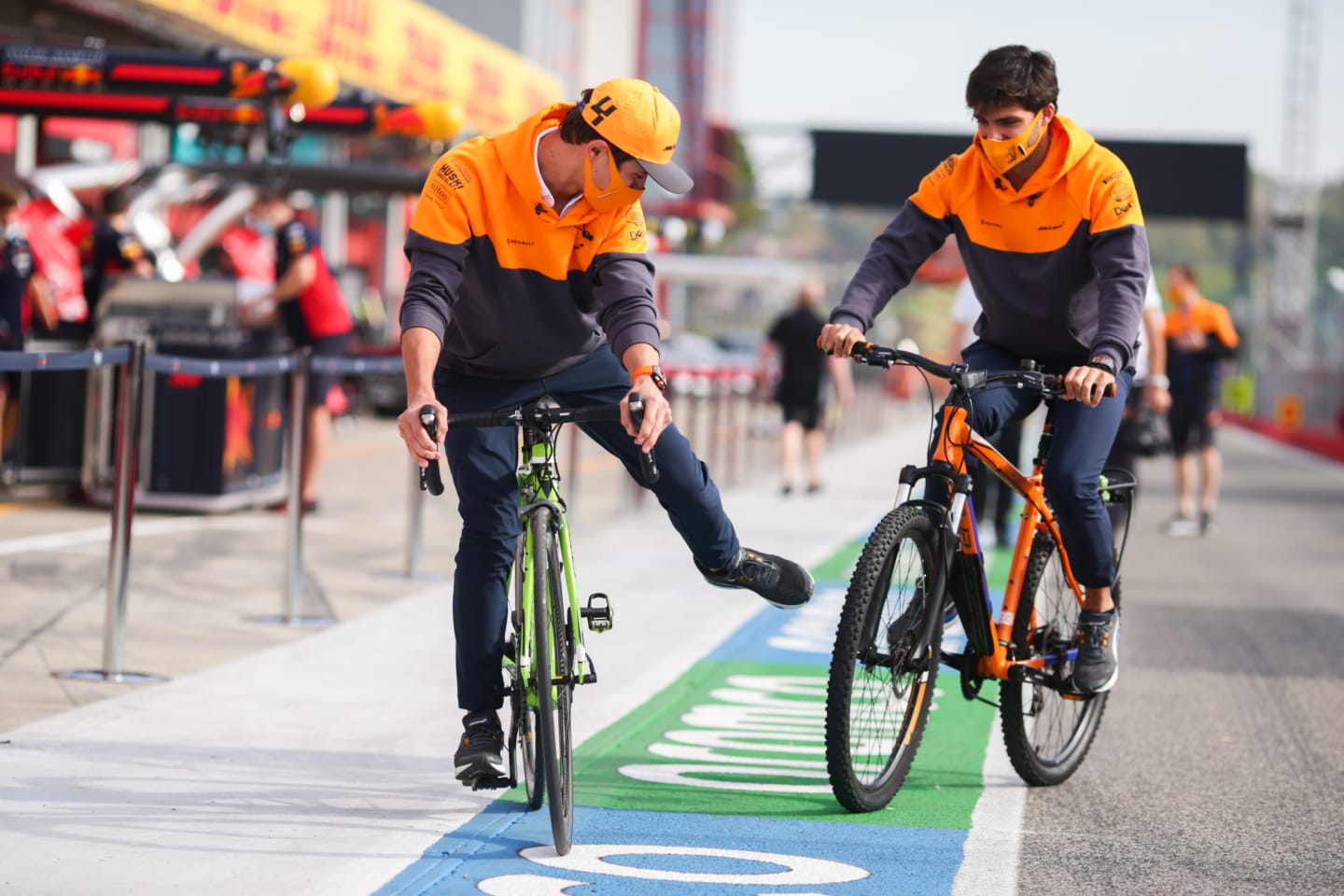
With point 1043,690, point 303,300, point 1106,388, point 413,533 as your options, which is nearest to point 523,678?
point 1106,388

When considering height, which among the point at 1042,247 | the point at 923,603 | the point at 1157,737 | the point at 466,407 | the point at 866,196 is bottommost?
the point at 1157,737

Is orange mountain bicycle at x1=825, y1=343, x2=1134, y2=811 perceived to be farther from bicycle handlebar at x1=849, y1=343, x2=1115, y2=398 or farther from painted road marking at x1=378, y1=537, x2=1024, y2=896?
painted road marking at x1=378, y1=537, x2=1024, y2=896

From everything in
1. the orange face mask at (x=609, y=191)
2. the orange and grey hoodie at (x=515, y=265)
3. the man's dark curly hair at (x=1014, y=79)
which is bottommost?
the orange and grey hoodie at (x=515, y=265)

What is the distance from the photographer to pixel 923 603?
191 inches

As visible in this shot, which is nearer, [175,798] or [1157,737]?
[175,798]

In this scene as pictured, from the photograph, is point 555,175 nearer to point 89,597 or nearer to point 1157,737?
point 1157,737

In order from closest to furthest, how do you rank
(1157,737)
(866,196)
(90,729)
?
1. (90,729)
2. (1157,737)
3. (866,196)

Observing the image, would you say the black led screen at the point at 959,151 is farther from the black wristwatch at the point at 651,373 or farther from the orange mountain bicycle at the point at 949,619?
the black wristwatch at the point at 651,373

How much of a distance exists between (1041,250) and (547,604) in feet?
5.84

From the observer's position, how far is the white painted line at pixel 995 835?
4.28 metres

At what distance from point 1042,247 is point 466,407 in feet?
5.35

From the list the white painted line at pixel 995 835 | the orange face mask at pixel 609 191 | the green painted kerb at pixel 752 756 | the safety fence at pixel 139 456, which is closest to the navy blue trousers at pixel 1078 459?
the white painted line at pixel 995 835

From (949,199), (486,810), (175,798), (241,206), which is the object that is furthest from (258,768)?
(241,206)

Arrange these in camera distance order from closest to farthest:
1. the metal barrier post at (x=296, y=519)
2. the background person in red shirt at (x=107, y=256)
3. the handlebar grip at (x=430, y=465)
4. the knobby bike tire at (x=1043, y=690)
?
the handlebar grip at (x=430, y=465)
the knobby bike tire at (x=1043, y=690)
the metal barrier post at (x=296, y=519)
the background person in red shirt at (x=107, y=256)
